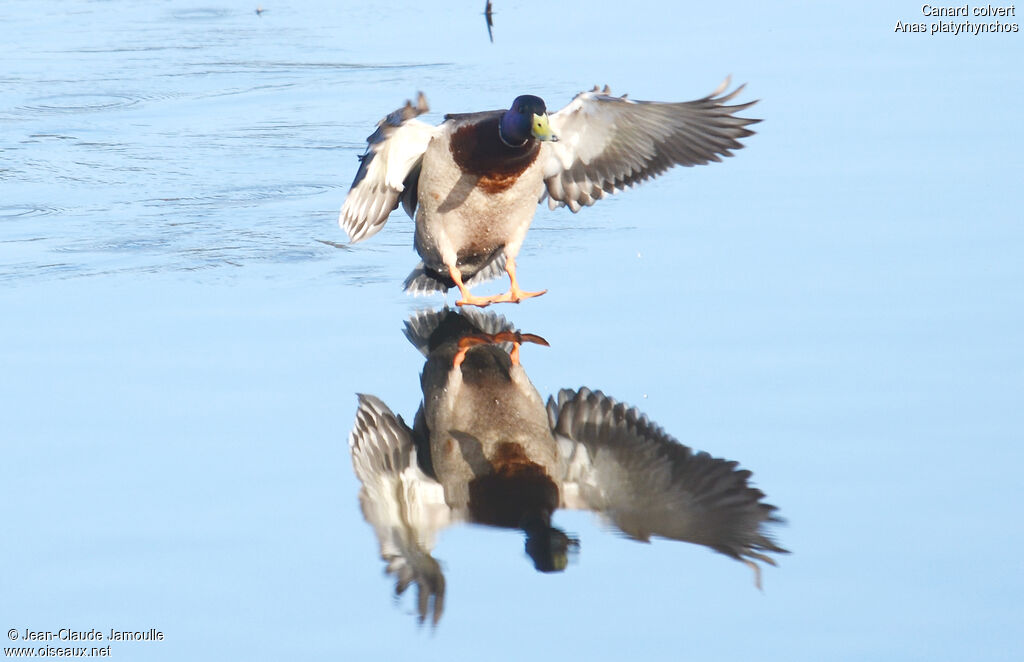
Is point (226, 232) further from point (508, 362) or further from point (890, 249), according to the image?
point (890, 249)

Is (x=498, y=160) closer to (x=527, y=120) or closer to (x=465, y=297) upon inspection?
(x=527, y=120)

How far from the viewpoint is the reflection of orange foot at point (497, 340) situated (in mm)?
4703

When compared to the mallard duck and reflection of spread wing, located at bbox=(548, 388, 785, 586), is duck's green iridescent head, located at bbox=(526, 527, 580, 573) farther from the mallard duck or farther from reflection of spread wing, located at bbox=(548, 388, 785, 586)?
the mallard duck

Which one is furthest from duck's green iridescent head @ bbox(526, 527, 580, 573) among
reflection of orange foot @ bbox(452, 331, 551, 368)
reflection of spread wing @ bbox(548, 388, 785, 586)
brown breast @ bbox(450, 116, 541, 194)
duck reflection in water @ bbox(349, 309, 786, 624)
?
brown breast @ bbox(450, 116, 541, 194)

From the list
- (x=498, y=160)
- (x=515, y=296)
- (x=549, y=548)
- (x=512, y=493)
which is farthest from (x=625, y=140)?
(x=549, y=548)

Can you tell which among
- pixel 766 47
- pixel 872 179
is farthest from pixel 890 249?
pixel 766 47

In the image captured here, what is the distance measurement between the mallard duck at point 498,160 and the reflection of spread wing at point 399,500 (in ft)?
4.03

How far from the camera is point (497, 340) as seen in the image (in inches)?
194

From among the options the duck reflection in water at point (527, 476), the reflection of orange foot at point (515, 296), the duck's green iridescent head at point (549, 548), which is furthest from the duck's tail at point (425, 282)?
the duck's green iridescent head at point (549, 548)

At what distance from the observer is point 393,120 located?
16.7 feet

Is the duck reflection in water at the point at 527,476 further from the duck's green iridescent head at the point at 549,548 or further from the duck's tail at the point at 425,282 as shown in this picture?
the duck's tail at the point at 425,282

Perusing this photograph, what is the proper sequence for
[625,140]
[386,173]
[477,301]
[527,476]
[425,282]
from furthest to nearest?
[625,140] < [425,282] < [386,173] < [477,301] < [527,476]

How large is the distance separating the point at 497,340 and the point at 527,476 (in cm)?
119

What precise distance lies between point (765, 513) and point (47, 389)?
2063mm
